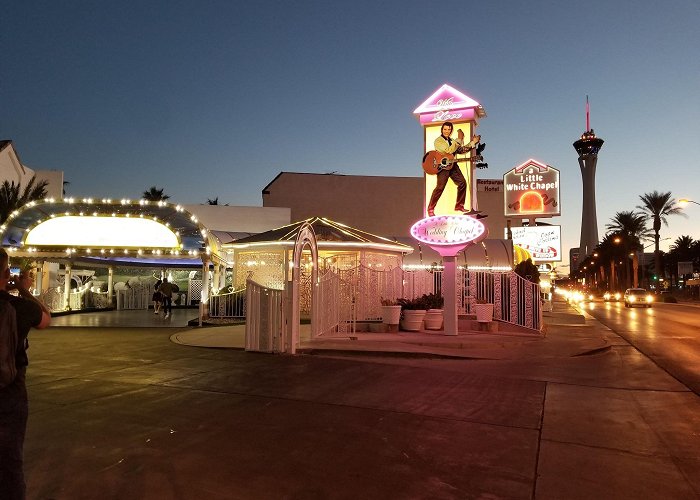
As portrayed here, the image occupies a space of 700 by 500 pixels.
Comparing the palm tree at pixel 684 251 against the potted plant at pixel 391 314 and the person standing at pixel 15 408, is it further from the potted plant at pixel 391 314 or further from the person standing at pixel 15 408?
the person standing at pixel 15 408

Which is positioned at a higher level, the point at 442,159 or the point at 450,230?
the point at 442,159

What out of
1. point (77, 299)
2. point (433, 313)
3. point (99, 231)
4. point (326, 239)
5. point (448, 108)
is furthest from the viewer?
point (77, 299)

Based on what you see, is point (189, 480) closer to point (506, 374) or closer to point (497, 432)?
point (497, 432)

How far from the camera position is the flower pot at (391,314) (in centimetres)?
1730

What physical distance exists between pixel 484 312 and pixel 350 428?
11723 mm

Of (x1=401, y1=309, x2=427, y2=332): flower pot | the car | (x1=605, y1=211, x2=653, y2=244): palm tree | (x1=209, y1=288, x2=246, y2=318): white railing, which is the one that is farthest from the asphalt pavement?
(x1=605, y1=211, x2=653, y2=244): palm tree

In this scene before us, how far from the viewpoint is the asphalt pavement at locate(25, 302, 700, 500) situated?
489cm

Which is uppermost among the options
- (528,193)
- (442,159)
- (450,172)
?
(528,193)

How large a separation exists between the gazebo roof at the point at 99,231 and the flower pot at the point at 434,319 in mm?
8501

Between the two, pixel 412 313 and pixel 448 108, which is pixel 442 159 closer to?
pixel 448 108

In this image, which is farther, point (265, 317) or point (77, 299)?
point (77, 299)

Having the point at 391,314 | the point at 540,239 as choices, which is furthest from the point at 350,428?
the point at 540,239

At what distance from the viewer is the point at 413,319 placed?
58.0ft

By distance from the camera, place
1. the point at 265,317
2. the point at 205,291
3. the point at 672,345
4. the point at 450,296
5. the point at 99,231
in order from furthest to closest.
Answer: the point at 205,291
the point at 99,231
the point at 672,345
the point at 450,296
the point at 265,317
